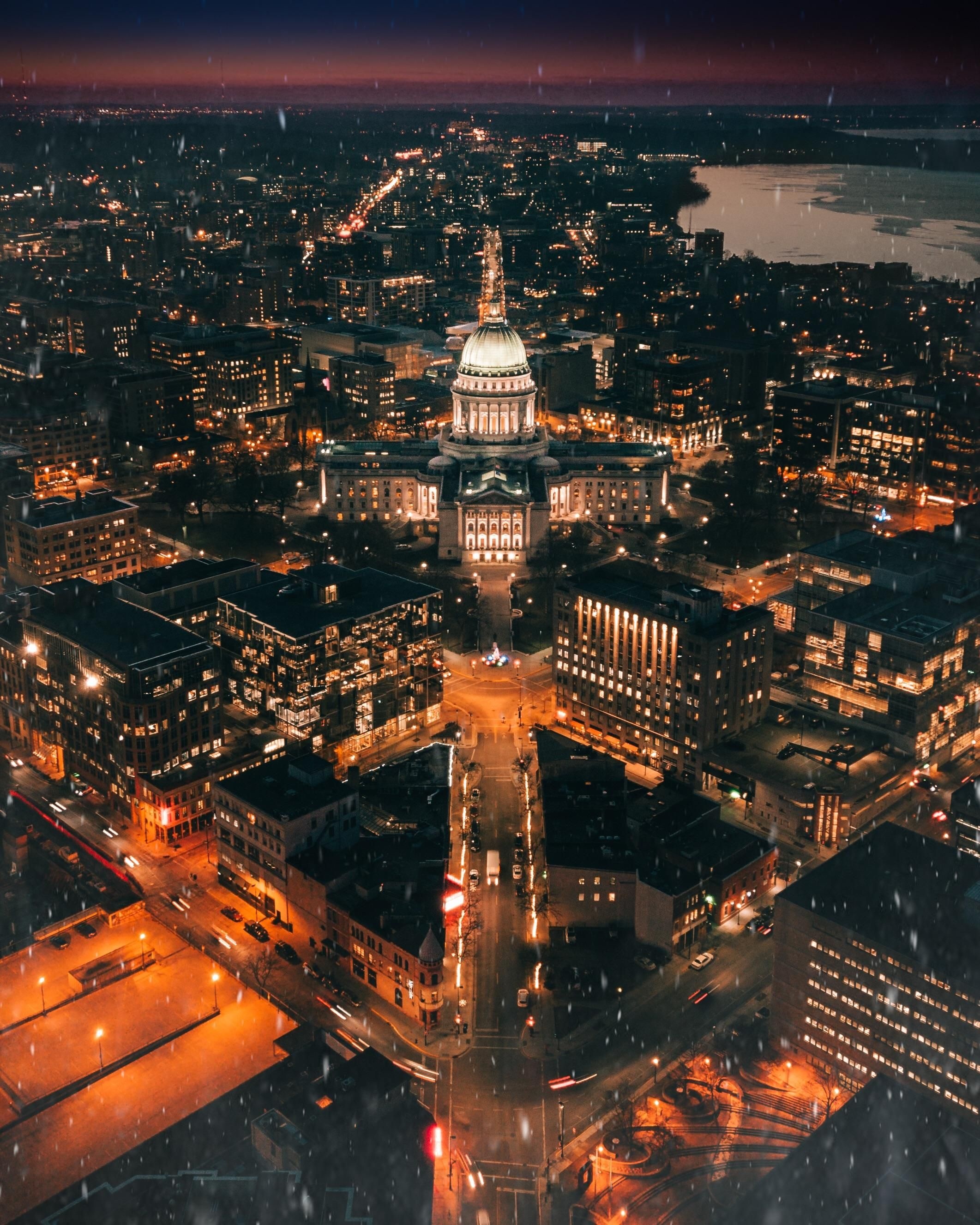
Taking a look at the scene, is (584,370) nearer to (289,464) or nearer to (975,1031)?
(289,464)

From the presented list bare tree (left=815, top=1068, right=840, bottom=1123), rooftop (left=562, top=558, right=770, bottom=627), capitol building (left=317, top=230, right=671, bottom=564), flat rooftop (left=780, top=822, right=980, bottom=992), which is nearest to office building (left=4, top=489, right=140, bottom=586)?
capitol building (left=317, top=230, right=671, bottom=564)

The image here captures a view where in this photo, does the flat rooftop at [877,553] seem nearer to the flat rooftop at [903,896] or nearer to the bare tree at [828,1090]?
the flat rooftop at [903,896]

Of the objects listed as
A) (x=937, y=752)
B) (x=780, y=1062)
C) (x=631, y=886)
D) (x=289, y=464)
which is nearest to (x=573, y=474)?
(x=289, y=464)

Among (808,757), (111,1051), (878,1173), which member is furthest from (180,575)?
(878,1173)

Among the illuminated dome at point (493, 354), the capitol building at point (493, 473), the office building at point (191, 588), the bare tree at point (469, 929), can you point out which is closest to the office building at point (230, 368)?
the capitol building at point (493, 473)

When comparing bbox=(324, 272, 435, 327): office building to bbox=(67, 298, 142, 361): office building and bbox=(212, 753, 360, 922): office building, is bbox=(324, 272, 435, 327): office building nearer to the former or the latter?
bbox=(67, 298, 142, 361): office building

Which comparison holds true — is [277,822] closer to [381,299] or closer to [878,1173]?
[878,1173]
